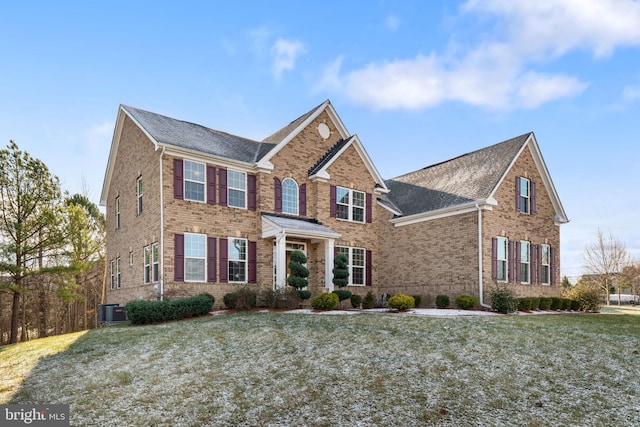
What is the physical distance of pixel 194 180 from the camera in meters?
18.5

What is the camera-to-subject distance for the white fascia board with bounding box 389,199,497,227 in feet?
65.7

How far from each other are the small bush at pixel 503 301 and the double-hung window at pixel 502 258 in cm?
222

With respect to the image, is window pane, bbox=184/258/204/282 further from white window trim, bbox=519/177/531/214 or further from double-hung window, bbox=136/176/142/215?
white window trim, bbox=519/177/531/214

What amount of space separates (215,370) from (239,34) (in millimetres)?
10062

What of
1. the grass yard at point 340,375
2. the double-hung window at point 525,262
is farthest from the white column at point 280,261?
the double-hung window at point 525,262

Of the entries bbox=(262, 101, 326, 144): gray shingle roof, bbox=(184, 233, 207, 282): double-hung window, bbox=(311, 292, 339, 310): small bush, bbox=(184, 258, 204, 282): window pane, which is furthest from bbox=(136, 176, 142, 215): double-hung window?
bbox=(311, 292, 339, 310): small bush

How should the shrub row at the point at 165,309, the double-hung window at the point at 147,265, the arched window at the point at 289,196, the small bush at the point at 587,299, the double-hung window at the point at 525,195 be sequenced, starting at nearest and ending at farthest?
the shrub row at the point at 165,309, the double-hung window at the point at 147,265, the arched window at the point at 289,196, the double-hung window at the point at 525,195, the small bush at the point at 587,299

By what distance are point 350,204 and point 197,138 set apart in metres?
8.16

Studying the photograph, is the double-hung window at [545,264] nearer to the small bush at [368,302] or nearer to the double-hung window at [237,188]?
the small bush at [368,302]

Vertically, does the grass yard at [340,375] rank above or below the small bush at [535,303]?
above

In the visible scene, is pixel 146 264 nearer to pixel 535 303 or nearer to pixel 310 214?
pixel 310 214

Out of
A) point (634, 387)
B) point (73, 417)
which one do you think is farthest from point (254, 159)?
point (634, 387)

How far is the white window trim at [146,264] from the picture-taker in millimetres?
18964

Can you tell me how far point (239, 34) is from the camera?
14117mm
